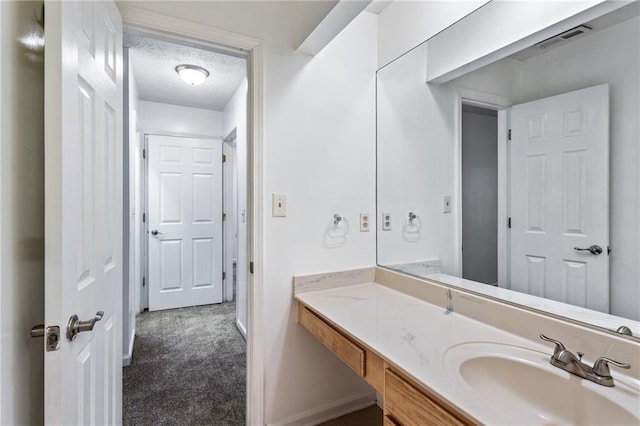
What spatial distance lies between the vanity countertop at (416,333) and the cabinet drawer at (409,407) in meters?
0.05

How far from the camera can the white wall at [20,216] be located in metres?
0.74

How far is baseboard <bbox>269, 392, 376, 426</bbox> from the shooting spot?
5.65 feet

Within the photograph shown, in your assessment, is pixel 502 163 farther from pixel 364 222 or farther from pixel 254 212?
pixel 254 212

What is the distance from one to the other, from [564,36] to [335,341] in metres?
1.46

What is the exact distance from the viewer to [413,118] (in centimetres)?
187

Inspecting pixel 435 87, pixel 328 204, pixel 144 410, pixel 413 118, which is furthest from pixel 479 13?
pixel 144 410

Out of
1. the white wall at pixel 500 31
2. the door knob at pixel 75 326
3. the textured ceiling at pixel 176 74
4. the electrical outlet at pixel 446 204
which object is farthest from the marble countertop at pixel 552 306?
the textured ceiling at pixel 176 74

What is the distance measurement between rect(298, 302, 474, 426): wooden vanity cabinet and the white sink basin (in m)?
0.09

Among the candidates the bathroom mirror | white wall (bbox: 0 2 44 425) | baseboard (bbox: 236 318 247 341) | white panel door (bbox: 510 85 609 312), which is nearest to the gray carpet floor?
baseboard (bbox: 236 318 247 341)

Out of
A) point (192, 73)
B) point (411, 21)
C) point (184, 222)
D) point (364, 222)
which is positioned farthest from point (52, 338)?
point (184, 222)

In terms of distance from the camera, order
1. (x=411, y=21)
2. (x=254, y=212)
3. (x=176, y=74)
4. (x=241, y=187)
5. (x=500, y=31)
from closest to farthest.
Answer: (x=500, y=31) < (x=254, y=212) < (x=411, y=21) < (x=176, y=74) < (x=241, y=187)

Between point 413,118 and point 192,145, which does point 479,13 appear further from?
point 192,145

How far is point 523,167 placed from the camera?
4.20 ft

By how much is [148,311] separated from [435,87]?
367cm
